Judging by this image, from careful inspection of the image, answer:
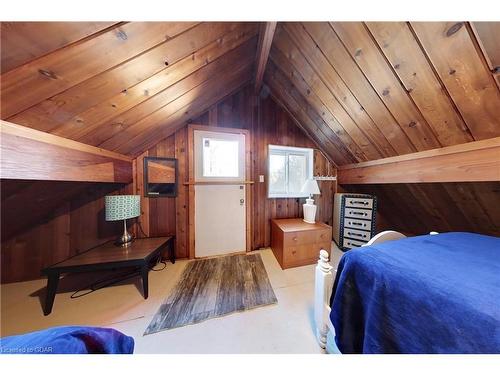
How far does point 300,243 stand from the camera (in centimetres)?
193

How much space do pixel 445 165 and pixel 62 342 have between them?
2.58 metres

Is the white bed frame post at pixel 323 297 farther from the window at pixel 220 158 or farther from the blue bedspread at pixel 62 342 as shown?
the window at pixel 220 158

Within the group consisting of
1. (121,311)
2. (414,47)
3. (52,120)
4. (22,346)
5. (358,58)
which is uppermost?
(358,58)

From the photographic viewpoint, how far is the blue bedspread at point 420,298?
0.49 metres

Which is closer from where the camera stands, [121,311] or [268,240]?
[121,311]

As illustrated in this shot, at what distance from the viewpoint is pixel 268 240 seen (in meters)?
2.43

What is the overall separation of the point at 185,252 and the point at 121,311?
34.6 inches

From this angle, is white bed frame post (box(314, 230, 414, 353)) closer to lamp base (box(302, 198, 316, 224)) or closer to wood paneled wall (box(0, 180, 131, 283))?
lamp base (box(302, 198, 316, 224))

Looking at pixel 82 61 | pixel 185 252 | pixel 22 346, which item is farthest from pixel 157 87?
pixel 185 252

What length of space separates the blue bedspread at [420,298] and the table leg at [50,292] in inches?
84.6

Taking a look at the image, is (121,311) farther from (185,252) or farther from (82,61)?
(82,61)

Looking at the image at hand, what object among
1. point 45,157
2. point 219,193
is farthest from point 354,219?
point 45,157

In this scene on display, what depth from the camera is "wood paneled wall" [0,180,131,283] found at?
143cm

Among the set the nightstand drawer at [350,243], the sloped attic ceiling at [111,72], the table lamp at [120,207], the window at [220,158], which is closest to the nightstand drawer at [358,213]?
the nightstand drawer at [350,243]
